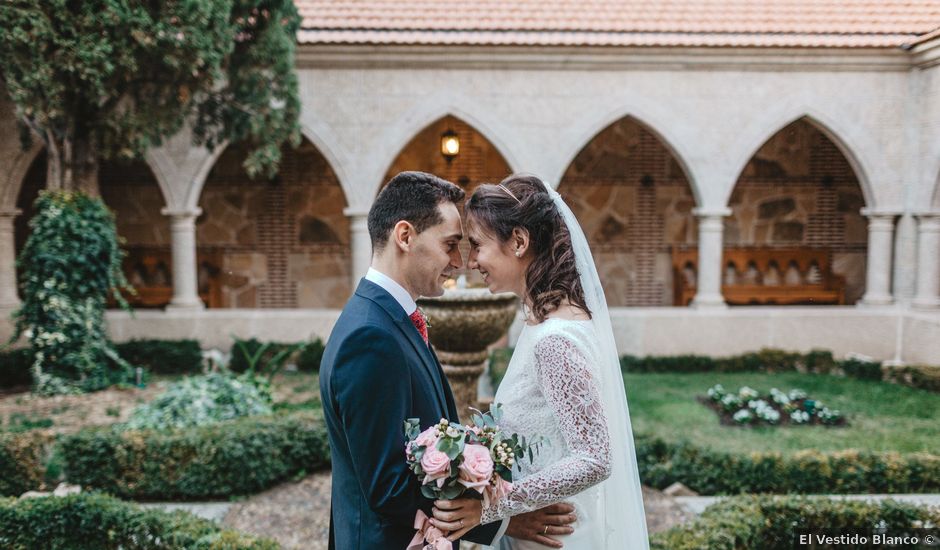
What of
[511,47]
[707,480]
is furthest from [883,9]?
[707,480]

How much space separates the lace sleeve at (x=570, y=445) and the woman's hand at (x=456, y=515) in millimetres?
76

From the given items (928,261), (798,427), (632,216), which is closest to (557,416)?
(798,427)

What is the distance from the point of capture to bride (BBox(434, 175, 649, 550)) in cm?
209

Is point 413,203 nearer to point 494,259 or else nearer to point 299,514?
point 494,259

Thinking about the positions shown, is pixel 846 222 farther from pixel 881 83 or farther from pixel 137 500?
pixel 137 500

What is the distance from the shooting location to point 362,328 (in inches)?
77.4

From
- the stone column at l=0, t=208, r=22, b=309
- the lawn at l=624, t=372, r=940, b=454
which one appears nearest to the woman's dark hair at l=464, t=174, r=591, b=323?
the lawn at l=624, t=372, r=940, b=454

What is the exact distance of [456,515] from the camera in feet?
6.35

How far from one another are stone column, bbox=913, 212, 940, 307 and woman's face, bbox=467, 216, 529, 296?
35.2 feet

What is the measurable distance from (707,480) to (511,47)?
725 cm

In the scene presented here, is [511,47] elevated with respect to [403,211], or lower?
elevated

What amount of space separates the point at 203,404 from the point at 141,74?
13.3ft

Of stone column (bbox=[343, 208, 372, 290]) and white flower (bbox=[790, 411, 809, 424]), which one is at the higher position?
stone column (bbox=[343, 208, 372, 290])

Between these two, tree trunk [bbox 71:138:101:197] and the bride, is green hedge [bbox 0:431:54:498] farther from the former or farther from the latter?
the bride
